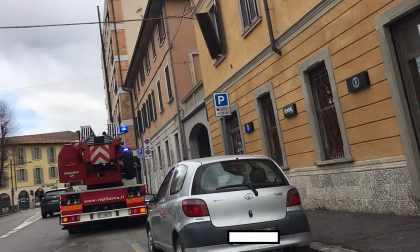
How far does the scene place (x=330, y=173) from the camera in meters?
9.91

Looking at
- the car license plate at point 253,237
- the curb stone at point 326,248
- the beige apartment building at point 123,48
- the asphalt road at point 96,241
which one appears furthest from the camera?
the beige apartment building at point 123,48

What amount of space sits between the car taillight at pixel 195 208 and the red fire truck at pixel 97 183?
7.98 metres

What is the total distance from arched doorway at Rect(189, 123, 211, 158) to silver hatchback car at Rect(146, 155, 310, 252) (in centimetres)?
1568

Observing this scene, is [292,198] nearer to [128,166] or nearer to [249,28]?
[249,28]

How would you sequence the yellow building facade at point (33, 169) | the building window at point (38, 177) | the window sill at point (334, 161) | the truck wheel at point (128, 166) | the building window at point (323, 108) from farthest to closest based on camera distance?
1. the building window at point (38, 177)
2. the yellow building facade at point (33, 169)
3. the truck wheel at point (128, 166)
4. the building window at point (323, 108)
5. the window sill at point (334, 161)

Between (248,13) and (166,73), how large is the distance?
39.2 ft

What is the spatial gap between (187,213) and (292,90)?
6300 millimetres

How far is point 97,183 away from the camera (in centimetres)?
1424

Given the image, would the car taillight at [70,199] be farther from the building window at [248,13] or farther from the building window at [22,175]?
the building window at [22,175]

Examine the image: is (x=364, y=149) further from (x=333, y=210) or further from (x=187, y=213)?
(x=187, y=213)

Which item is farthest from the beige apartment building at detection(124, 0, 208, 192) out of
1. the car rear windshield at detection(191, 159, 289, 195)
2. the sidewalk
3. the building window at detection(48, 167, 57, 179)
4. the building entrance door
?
the building window at detection(48, 167, 57, 179)

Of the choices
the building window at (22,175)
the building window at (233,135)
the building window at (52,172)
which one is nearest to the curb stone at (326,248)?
the building window at (233,135)

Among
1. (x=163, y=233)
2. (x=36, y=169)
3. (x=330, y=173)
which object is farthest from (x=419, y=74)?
(x=36, y=169)

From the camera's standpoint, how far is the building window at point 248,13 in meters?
12.9
